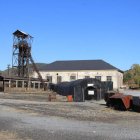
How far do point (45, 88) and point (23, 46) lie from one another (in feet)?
41.4

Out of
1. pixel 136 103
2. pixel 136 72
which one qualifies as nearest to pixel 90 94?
pixel 136 103

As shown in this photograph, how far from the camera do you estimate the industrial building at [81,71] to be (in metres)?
65.8

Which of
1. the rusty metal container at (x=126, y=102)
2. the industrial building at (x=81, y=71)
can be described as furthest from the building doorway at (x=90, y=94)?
the industrial building at (x=81, y=71)

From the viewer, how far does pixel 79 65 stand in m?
71.7

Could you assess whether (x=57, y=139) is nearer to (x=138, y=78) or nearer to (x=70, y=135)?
(x=70, y=135)

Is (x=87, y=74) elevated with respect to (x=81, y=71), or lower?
lower

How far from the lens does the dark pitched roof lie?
68194mm

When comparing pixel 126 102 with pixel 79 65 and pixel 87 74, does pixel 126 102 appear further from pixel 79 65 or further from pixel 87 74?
pixel 79 65

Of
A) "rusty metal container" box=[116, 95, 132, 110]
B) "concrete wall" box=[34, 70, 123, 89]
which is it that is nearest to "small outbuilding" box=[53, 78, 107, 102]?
"rusty metal container" box=[116, 95, 132, 110]

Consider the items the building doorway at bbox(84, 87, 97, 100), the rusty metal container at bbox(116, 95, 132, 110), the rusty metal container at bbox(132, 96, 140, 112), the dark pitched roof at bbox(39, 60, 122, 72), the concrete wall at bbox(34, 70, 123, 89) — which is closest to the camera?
the rusty metal container at bbox(132, 96, 140, 112)

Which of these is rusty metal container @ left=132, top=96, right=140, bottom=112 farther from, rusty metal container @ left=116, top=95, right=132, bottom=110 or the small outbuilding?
the small outbuilding

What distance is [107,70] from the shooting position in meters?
66.0

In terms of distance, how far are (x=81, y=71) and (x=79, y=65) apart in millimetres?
3953

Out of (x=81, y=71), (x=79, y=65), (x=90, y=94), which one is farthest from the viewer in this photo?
(x=79, y=65)
